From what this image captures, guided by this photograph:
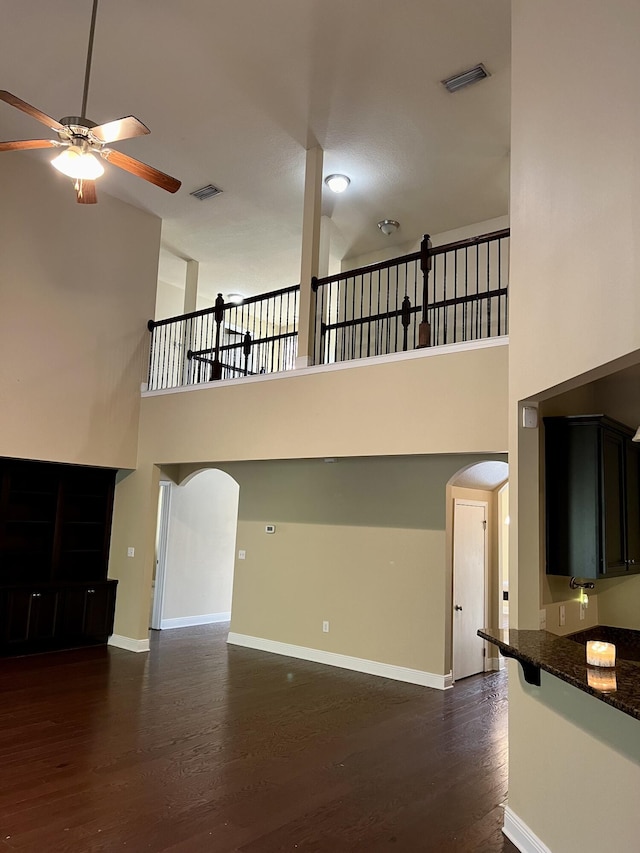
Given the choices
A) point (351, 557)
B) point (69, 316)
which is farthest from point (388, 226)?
point (351, 557)

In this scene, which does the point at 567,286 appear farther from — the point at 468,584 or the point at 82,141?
the point at 468,584

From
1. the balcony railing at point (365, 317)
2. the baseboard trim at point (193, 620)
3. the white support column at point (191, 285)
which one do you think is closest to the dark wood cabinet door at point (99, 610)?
the baseboard trim at point (193, 620)

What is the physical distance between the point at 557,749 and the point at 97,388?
244 inches

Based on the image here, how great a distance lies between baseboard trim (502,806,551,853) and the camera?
2.96 meters

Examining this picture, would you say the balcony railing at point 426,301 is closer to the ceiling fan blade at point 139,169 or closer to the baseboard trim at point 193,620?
the ceiling fan blade at point 139,169

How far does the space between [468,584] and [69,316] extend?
5513 mm

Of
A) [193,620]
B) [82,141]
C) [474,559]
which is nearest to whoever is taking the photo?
[82,141]

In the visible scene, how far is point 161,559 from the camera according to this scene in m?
8.83

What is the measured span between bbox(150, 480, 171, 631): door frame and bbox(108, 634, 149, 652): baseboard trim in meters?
1.11

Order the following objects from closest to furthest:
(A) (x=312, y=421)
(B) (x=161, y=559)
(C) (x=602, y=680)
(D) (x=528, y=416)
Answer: (C) (x=602, y=680)
(D) (x=528, y=416)
(A) (x=312, y=421)
(B) (x=161, y=559)

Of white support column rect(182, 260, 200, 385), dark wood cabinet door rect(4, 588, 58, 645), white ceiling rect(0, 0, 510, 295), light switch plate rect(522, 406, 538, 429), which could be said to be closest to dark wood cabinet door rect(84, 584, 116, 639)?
dark wood cabinet door rect(4, 588, 58, 645)

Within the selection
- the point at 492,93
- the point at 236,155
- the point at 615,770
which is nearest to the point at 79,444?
the point at 236,155

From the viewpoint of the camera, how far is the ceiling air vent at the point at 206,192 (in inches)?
279

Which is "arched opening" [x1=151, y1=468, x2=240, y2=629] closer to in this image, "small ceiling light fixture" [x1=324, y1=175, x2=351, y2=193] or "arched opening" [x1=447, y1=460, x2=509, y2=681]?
"arched opening" [x1=447, y1=460, x2=509, y2=681]
